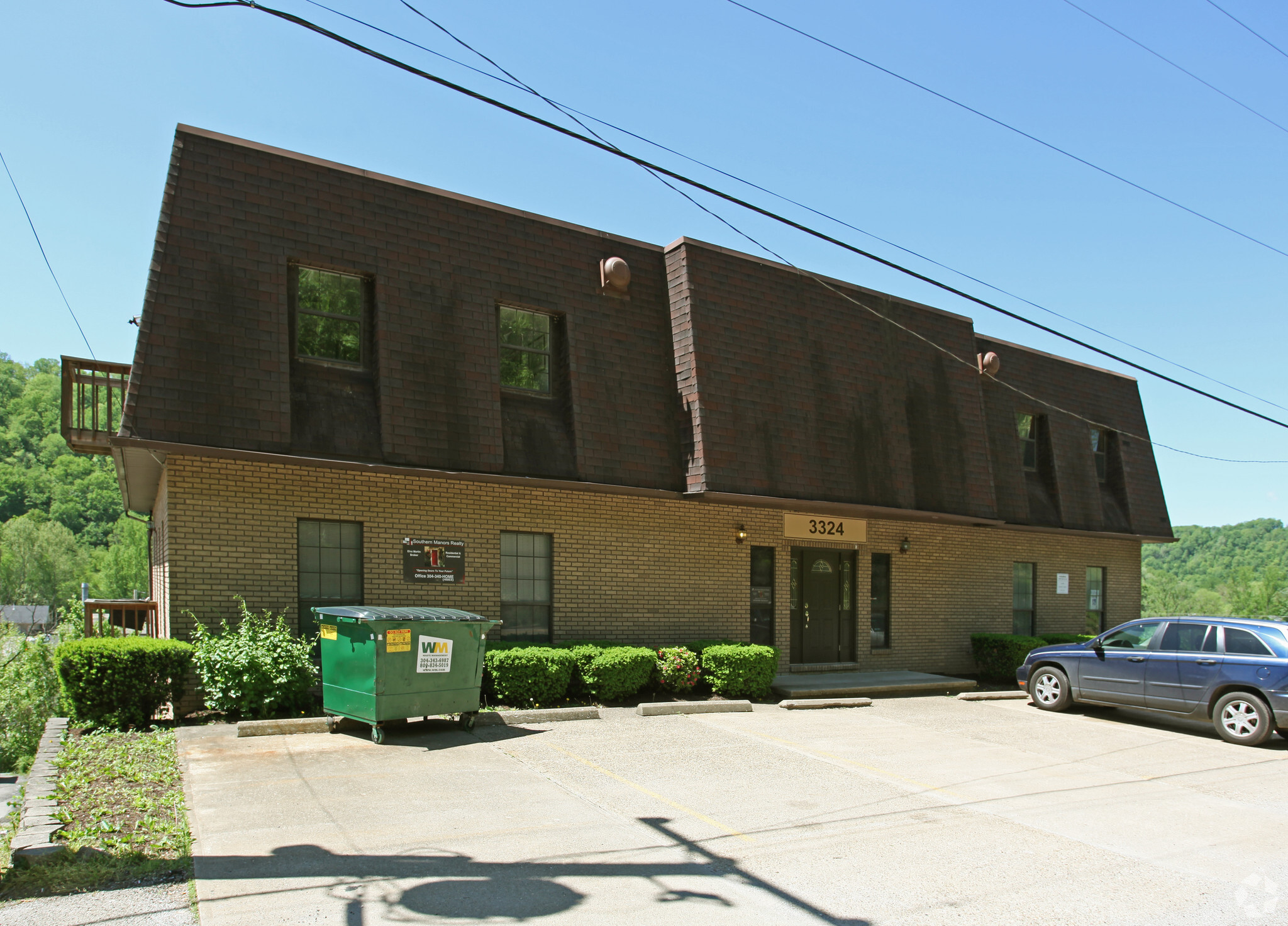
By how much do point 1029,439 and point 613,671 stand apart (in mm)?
14017

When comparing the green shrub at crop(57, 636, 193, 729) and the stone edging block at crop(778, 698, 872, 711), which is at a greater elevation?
the green shrub at crop(57, 636, 193, 729)

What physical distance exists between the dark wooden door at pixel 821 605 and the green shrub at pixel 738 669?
314 centimetres

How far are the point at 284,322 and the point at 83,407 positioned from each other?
127 inches

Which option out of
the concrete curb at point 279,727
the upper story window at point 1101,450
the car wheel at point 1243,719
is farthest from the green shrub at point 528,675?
the upper story window at point 1101,450

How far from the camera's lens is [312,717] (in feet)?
36.2

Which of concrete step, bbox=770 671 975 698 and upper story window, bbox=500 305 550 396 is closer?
upper story window, bbox=500 305 550 396

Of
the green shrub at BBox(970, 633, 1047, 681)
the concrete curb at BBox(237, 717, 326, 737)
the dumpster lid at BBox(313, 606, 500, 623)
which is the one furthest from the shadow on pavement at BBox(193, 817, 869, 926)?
the green shrub at BBox(970, 633, 1047, 681)

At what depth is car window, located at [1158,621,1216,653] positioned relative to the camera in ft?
42.1

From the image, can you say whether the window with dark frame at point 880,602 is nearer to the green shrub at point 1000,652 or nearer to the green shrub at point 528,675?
the green shrub at point 1000,652

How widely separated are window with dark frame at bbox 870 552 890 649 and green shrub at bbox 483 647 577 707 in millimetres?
8333

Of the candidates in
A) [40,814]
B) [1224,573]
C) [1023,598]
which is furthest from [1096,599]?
[1224,573]

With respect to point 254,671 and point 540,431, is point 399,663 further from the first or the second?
point 540,431

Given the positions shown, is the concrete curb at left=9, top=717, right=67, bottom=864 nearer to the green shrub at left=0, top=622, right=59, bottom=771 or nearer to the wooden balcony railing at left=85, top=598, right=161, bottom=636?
the wooden balcony railing at left=85, top=598, right=161, bottom=636

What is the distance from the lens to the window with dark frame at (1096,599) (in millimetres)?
23266
